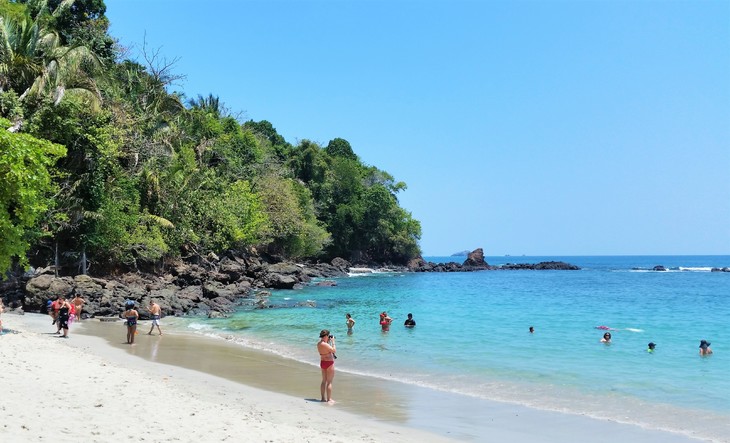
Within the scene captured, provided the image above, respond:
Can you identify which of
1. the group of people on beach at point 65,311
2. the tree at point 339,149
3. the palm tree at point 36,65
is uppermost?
the tree at point 339,149

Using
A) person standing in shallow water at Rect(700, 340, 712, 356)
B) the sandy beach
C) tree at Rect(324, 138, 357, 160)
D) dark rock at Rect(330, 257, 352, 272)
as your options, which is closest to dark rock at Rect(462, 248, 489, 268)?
tree at Rect(324, 138, 357, 160)

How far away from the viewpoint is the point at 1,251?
16203 mm

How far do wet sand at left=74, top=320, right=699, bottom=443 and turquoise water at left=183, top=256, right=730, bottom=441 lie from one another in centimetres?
84

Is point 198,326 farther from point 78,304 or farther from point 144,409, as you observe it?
point 144,409

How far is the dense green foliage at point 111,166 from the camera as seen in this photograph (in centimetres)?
Result: 2432

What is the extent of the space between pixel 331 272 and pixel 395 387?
5319 centimetres

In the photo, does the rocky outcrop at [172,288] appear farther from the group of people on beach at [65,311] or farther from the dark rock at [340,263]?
the dark rock at [340,263]

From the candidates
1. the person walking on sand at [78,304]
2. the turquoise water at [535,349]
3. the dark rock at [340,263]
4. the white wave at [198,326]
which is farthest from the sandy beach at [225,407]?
the dark rock at [340,263]

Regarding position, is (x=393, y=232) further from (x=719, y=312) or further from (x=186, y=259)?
(x=719, y=312)

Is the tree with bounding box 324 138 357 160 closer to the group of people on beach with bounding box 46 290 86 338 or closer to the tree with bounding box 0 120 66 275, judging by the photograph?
the group of people on beach with bounding box 46 290 86 338

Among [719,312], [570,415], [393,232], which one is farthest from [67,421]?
[393,232]

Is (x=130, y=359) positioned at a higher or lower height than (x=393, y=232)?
lower

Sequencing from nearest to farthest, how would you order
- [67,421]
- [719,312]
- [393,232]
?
[67,421]
[719,312]
[393,232]

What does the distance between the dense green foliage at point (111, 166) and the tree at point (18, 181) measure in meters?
0.04
